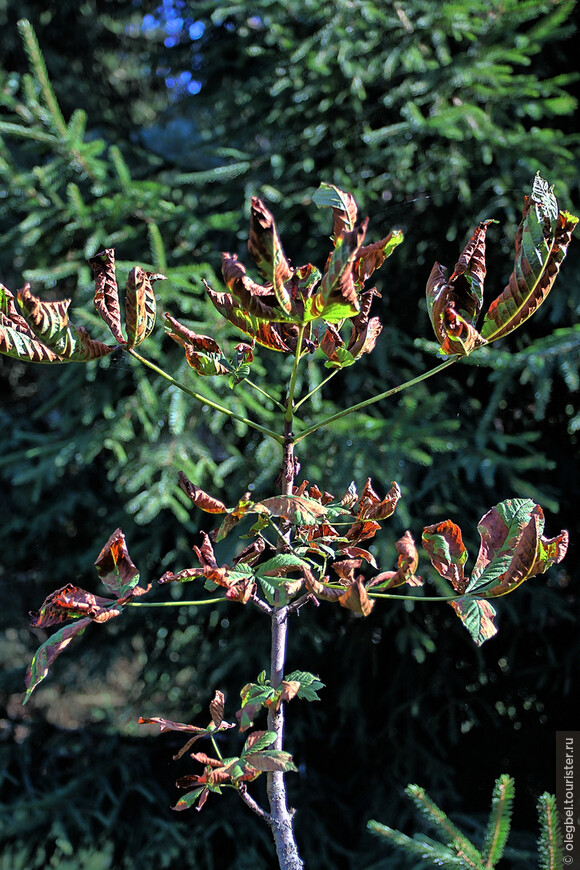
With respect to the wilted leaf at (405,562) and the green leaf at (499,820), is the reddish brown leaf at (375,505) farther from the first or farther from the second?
the green leaf at (499,820)

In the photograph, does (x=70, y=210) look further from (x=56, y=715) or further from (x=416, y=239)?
(x=56, y=715)

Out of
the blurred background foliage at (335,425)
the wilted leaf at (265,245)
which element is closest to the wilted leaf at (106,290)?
the wilted leaf at (265,245)

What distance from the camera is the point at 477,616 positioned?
0.38 m

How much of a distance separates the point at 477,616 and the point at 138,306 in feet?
0.86

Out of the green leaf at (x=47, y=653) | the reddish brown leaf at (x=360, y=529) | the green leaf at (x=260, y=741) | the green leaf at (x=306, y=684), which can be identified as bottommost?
the green leaf at (x=260, y=741)

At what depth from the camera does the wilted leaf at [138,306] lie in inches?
14.8

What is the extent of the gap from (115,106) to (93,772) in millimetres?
2283

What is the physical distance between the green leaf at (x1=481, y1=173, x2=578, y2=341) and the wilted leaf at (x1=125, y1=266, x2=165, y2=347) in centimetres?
20

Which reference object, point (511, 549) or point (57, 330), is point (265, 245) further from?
point (511, 549)

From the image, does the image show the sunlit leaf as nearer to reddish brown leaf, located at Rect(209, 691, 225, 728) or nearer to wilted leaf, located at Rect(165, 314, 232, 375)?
wilted leaf, located at Rect(165, 314, 232, 375)

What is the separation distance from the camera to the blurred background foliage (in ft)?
4.59

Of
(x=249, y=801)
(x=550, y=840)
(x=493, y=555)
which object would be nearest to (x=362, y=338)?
(x=493, y=555)

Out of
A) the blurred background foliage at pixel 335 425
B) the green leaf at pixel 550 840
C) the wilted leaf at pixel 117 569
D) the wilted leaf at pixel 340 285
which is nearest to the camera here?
the wilted leaf at pixel 340 285

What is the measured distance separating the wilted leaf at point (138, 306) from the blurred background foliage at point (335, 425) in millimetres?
924
